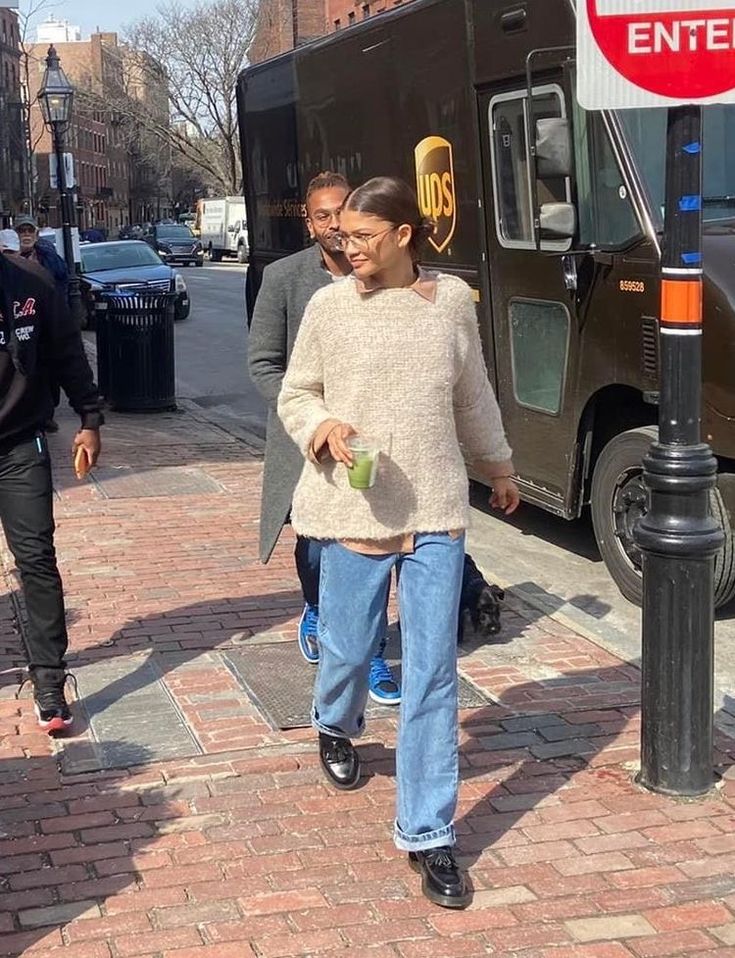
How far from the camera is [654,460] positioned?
421cm

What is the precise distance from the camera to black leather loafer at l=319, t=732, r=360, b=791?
4.34m

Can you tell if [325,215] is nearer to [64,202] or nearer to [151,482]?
[151,482]

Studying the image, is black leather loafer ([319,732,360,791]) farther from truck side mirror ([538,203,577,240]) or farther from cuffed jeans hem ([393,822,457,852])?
truck side mirror ([538,203,577,240])

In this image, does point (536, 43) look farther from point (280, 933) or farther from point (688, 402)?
point (280, 933)

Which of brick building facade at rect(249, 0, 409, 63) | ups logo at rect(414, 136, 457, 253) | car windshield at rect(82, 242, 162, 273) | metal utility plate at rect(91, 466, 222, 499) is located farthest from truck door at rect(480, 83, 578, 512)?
brick building facade at rect(249, 0, 409, 63)

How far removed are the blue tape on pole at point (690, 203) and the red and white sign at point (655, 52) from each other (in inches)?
11.0

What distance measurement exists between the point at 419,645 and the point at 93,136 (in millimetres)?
123208

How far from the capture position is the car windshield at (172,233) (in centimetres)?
5481

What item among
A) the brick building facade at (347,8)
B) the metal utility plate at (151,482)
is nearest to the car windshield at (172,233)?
the brick building facade at (347,8)

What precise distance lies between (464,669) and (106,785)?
174 cm

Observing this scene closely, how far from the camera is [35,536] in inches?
193

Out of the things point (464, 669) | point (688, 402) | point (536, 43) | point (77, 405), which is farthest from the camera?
point (536, 43)

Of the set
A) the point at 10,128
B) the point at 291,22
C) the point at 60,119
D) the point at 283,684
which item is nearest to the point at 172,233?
the point at 291,22

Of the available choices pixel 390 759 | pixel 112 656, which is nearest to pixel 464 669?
pixel 390 759
